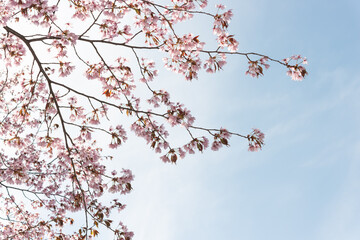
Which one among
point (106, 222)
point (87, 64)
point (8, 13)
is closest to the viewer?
point (8, 13)

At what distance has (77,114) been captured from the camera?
22.0 ft

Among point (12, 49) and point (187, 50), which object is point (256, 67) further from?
point (12, 49)

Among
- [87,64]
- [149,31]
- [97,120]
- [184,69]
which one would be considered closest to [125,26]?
[149,31]

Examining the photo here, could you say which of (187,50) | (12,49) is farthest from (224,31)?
(12,49)

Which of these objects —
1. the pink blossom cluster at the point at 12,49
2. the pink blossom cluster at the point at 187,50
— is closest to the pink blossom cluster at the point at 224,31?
the pink blossom cluster at the point at 187,50

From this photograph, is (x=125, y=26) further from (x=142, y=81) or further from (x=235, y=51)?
(x=235, y=51)

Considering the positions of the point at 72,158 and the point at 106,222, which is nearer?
the point at 106,222

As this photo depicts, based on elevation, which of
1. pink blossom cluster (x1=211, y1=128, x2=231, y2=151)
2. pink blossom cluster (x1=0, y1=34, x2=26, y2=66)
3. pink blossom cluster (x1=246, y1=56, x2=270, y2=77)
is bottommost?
pink blossom cluster (x1=211, y1=128, x2=231, y2=151)

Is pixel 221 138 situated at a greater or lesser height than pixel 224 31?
lesser

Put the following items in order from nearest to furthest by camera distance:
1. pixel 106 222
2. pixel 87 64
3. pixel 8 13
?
pixel 8 13
pixel 106 222
pixel 87 64

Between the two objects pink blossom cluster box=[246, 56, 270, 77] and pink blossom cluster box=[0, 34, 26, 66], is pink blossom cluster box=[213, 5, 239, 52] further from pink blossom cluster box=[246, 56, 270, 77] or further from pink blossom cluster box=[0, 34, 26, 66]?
pink blossom cluster box=[0, 34, 26, 66]

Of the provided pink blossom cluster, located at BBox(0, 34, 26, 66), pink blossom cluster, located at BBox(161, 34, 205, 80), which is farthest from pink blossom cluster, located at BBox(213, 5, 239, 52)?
pink blossom cluster, located at BBox(0, 34, 26, 66)

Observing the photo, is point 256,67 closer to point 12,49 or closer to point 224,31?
point 224,31

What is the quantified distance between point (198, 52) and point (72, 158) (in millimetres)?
3509
